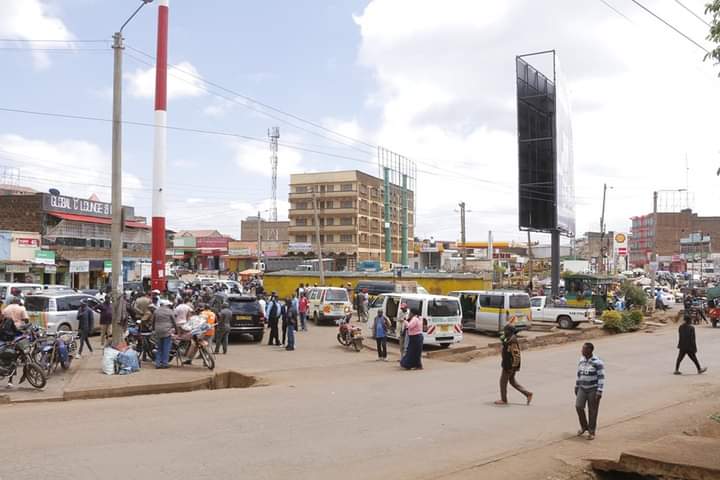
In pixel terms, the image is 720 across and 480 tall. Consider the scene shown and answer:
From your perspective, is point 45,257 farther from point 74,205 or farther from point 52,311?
point 52,311

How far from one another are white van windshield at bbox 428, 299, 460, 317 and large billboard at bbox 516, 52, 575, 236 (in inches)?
884

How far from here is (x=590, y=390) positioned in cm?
898

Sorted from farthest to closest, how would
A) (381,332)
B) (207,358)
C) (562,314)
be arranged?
(562,314)
(381,332)
(207,358)

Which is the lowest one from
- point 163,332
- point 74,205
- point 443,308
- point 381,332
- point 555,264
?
point 381,332

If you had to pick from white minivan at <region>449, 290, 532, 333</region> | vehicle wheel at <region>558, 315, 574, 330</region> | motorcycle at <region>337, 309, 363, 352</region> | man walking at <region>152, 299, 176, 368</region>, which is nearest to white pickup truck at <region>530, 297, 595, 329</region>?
vehicle wheel at <region>558, 315, 574, 330</region>

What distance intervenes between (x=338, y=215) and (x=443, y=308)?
72337mm

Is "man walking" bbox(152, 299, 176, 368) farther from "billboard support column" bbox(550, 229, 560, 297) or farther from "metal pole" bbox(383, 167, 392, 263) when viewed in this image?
"metal pole" bbox(383, 167, 392, 263)

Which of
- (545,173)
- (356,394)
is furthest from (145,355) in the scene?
(545,173)

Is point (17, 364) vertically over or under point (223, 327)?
under

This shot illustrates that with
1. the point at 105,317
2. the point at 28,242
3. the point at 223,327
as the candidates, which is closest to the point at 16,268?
the point at 28,242

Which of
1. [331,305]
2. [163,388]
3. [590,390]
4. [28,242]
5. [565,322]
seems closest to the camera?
[590,390]

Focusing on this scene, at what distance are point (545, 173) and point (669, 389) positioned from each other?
28.9 metres

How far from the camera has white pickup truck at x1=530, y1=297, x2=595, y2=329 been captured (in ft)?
98.6

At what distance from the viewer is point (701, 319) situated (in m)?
36.6
